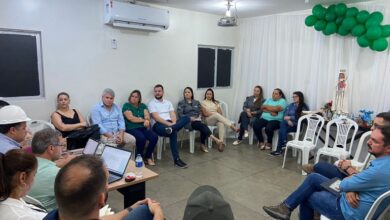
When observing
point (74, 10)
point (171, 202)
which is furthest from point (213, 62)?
point (171, 202)

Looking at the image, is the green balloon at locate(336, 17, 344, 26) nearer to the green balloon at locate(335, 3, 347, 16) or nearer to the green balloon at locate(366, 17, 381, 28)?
the green balloon at locate(335, 3, 347, 16)

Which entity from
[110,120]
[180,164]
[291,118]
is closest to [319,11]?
[291,118]

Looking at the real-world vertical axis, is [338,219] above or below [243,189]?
above

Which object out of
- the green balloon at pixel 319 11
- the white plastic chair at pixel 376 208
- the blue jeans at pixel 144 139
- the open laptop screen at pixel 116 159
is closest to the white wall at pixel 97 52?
the blue jeans at pixel 144 139

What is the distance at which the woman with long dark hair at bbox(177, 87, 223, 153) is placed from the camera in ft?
16.2

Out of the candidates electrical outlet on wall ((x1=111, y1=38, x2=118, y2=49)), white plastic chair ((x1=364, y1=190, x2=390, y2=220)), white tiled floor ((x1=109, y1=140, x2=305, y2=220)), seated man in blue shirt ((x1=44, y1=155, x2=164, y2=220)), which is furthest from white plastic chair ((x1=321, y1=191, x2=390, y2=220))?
electrical outlet on wall ((x1=111, y1=38, x2=118, y2=49))

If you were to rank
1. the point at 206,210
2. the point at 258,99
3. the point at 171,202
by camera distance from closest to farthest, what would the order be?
the point at 206,210 < the point at 171,202 < the point at 258,99

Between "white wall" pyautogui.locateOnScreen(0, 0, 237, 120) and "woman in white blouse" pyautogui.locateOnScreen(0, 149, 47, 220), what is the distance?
2755 mm

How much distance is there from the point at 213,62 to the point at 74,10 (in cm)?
291

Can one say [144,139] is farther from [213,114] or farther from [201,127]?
[213,114]

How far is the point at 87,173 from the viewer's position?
108cm

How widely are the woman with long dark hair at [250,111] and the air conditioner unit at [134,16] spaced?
2.17 m

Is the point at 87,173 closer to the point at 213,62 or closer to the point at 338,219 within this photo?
the point at 338,219

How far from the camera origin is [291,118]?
15.9 ft
